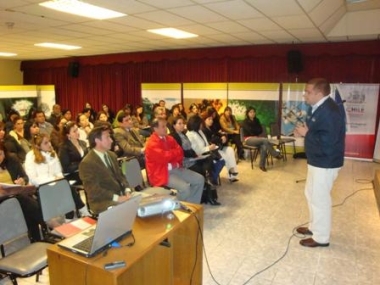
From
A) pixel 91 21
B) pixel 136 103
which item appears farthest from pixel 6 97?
pixel 91 21

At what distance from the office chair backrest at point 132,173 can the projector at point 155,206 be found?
1.46 m

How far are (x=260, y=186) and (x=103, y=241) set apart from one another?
13.2 ft

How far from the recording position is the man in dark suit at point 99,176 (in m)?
2.82

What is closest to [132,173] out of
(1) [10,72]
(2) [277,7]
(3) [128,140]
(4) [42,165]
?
(4) [42,165]

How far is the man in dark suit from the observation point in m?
2.82

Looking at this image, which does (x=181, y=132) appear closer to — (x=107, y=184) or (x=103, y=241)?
(x=107, y=184)

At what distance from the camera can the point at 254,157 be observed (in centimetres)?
734

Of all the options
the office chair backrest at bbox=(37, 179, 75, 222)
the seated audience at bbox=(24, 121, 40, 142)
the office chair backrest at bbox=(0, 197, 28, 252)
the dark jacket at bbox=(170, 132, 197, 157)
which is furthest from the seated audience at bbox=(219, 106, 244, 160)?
the office chair backrest at bbox=(0, 197, 28, 252)

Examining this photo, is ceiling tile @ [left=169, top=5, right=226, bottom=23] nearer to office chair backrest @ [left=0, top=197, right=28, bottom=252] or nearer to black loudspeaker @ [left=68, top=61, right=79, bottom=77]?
office chair backrest @ [left=0, top=197, right=28, bottom=252]

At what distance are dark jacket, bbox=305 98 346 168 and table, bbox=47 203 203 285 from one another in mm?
1442

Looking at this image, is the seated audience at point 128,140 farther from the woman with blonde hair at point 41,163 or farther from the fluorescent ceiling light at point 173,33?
the fluorescent ceiling light at point 173,33

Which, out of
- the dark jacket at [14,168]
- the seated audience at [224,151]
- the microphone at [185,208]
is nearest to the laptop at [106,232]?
the microphone at [185,208]

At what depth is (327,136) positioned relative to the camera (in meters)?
3.10

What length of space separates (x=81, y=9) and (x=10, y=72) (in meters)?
9.07
